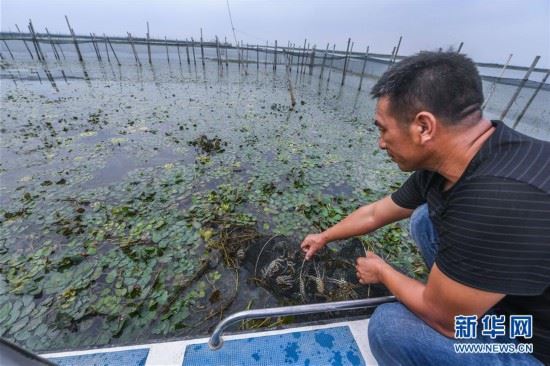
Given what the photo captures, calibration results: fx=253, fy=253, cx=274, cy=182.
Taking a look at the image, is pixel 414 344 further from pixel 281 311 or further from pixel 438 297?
pixel 281 311

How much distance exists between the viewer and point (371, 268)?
1.72m

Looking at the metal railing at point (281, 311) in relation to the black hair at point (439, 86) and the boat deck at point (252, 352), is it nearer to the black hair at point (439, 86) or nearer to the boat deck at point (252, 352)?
the boat deck at point (252, 352)

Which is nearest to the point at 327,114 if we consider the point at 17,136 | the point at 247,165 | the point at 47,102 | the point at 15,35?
the point at 247,165

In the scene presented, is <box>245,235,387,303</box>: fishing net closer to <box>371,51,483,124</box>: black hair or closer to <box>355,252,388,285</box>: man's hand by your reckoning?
<box>355,252,388,285</box>: man's hand

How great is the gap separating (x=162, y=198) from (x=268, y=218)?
76.7 inches

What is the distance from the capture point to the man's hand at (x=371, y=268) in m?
1.67

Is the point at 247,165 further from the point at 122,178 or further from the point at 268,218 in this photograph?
the point at 122,178

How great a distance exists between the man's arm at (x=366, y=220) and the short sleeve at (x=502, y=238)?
39.7 inches

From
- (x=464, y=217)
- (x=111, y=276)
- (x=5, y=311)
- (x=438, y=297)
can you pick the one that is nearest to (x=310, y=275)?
(x=438, y=297)

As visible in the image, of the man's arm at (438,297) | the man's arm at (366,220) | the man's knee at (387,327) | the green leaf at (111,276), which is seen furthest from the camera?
the green leaf at (111,276)

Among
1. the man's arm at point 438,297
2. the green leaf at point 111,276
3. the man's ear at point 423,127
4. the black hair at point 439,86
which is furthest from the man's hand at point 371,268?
the green leaf at point 111,276

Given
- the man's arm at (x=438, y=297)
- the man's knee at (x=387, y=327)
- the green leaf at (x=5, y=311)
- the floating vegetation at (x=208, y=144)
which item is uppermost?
the man's arm at (x=438, y=297)

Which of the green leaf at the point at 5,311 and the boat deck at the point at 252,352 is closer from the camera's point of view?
the boat deck at the point at 252,352

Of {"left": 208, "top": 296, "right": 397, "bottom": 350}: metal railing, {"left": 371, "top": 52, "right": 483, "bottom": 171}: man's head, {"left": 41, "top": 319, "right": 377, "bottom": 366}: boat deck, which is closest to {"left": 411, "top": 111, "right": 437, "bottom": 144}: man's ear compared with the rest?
{"left": 371, "top": 52, "right": 483, "bottom": 171}: man's head
